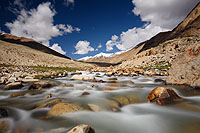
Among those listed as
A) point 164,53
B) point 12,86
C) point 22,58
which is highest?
point 22,58

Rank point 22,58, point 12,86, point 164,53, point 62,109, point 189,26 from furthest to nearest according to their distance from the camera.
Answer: point 189,26 → point 22,58 → point 164,53 → point 12,86 → point 62,109

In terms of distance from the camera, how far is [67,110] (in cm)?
A: 388

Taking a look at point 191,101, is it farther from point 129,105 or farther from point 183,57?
point 183,57

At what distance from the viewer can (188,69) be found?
247 inches

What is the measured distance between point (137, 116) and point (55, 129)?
117 inches

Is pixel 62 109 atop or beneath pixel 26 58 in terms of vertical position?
beneath

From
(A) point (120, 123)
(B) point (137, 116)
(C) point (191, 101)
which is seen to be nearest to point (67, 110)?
(A) point (120, 123)

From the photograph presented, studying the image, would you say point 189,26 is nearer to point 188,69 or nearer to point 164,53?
point 164,53

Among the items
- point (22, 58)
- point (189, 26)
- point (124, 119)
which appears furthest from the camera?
point (189, 26)

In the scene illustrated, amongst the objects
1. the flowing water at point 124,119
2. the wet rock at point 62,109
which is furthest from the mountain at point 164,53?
the wet rock at point 62,109

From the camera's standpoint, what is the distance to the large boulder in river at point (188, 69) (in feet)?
19.2

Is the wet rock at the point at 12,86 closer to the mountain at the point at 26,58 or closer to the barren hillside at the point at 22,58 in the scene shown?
the mountain at the point at 26,58

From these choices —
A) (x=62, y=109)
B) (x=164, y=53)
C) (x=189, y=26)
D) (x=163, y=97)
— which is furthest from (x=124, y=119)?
(x=189, y=26)

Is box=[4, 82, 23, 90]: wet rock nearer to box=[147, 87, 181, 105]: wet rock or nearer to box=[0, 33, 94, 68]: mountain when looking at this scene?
box=[147, 87, 181, 105]: wet rock
